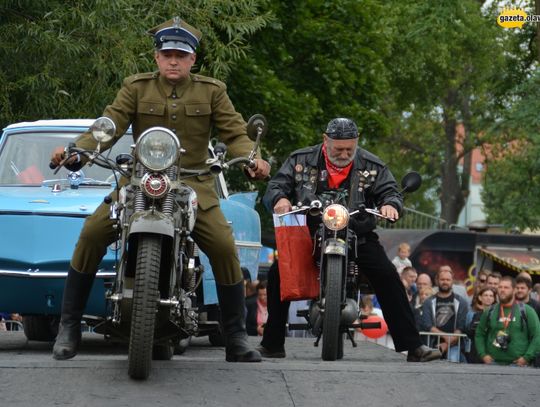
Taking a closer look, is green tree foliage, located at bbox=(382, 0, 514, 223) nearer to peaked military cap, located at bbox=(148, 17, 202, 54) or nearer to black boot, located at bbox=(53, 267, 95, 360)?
peaked military cap, located at bbox=(148, 17, 202, 54)

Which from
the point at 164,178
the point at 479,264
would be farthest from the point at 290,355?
the point at 479,264

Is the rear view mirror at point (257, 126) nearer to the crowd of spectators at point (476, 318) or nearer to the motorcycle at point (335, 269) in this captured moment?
the motorcycle at point (335, 269)

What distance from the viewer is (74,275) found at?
9258 millimetres

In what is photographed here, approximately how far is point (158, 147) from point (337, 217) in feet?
9.09

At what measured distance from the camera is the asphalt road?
25.8 ft

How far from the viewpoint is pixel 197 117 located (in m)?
9.41

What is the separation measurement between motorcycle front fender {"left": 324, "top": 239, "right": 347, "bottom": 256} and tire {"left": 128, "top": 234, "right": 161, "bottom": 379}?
2725 millimetres

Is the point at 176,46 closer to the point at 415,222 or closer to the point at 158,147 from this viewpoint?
the point at 158,147

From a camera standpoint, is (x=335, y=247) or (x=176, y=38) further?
(x=335, y=247)

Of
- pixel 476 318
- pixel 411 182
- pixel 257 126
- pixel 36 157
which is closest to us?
pixel 257 126

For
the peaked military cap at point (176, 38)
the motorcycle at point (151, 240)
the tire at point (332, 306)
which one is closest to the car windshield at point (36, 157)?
the tire at point (332, 306)

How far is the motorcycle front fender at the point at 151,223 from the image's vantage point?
8.16 m

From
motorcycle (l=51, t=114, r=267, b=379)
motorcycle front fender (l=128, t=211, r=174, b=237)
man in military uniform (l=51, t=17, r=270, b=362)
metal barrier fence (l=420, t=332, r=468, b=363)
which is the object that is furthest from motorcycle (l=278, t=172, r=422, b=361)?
metal barrier fence (l=420, t=332, r=468, b=363)

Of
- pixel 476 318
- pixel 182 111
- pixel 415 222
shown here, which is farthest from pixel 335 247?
pixel 415 222
